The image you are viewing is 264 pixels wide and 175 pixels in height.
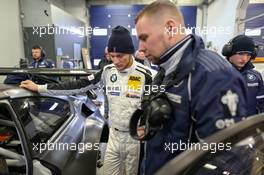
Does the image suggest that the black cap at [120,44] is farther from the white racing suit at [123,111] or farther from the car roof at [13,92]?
the car roof at [13,92]

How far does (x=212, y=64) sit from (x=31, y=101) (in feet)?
4.86

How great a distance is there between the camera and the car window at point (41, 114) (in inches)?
67.0

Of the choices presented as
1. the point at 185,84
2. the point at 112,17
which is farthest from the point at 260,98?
the point at 112,17

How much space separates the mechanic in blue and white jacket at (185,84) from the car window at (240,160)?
0.28ft

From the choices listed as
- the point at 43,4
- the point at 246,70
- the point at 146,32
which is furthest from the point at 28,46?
the point at 146,32

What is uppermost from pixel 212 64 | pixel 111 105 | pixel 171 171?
pixel 212 64

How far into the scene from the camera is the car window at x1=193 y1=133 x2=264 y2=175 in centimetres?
75

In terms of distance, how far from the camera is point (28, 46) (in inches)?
254

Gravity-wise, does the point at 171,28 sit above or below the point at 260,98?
above

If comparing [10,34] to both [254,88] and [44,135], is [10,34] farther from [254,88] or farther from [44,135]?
[254,88]

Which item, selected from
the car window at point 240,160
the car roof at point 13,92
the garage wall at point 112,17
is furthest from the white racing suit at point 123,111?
the garage wall at point 112,17

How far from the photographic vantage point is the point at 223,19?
22.7ft

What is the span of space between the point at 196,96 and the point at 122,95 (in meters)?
1.02

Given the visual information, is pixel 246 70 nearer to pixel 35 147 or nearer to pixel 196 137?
pixel 196 137
